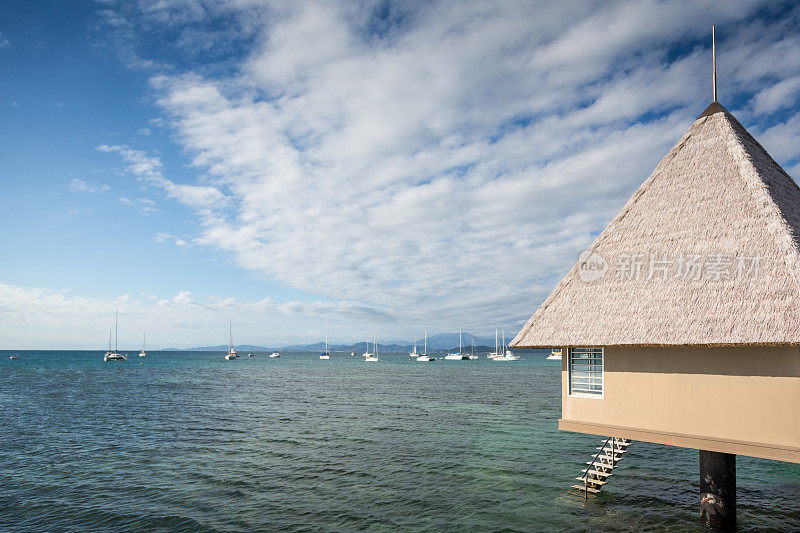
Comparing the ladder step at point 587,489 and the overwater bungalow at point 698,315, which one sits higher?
the overwater bungalow at point 698,315

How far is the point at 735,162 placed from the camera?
48.7 ft

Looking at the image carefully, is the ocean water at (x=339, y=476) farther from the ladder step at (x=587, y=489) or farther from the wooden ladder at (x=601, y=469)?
the wooden ladder at (x=601, y=469)

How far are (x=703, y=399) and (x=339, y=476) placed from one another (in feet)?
51.9

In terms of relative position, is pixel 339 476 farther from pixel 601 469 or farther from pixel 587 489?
pixel 601 469

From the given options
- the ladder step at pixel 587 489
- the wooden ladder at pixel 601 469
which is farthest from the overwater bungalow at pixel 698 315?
the ladder step at pixel 587 489

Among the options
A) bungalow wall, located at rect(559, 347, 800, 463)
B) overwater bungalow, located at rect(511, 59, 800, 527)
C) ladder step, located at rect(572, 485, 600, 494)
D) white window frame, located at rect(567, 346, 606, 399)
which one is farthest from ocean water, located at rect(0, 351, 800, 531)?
bungalow wall, located at rect(559, 347, 800, 463)

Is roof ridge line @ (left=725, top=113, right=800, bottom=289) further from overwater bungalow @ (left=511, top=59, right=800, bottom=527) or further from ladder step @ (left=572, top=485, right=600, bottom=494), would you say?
ladder step @ (left=572, top=485, right=600, bottom=494)

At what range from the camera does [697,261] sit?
538 inches

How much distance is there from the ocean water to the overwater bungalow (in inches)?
183

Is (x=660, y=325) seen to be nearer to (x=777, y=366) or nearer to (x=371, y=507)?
(x=777, y=366)

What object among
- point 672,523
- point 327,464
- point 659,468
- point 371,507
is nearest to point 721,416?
point 672,523

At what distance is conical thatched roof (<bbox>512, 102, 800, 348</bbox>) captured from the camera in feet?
39.3

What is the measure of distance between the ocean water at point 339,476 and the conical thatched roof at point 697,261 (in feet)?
25.5

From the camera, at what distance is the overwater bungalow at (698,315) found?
38.6 ft
